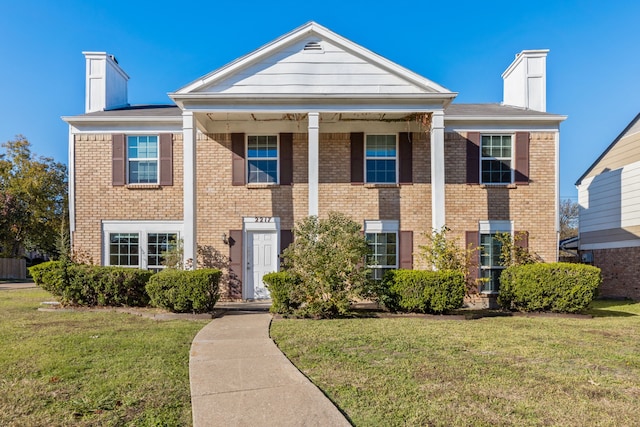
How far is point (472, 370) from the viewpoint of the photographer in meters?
5.24

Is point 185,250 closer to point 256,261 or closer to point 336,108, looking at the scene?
point 256,261

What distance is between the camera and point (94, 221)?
12.7 metres

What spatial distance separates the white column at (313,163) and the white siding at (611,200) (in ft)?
36.1

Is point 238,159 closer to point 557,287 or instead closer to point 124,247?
point 124,247

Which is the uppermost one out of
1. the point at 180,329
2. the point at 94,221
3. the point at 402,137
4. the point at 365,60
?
the point at 365,60

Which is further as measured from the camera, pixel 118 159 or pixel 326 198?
pixel 326 198

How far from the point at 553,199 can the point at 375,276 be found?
5603mm

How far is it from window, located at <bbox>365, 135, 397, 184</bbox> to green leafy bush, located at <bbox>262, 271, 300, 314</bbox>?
4.55m

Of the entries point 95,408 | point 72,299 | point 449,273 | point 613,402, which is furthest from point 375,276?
point 95,408

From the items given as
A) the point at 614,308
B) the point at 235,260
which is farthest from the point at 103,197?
the point at 614,308

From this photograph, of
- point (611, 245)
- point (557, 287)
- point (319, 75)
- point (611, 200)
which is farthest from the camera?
point (611, 200)

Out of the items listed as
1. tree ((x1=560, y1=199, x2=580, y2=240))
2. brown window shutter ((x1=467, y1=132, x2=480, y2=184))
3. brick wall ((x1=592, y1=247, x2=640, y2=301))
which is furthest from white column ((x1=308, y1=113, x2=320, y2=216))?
tree ((x1=560, y1=199, x2=580, y2=240))

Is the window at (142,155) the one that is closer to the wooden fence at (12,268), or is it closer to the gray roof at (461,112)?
the gray roof at (461,112)

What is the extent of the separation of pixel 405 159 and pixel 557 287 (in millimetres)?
5159
